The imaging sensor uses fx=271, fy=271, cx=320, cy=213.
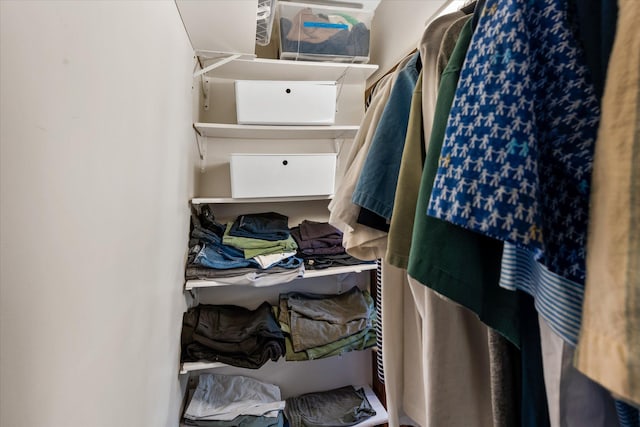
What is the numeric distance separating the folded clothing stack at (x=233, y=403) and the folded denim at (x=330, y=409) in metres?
0.11

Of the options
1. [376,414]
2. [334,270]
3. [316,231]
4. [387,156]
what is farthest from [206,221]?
[376,414]

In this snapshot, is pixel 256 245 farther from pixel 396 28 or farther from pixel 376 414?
pixel 396 28

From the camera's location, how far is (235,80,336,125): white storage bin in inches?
47.8

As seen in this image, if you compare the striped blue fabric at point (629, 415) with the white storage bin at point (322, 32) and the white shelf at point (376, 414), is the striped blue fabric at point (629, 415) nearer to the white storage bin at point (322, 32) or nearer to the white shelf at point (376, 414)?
the white shelf at point (376, 414)

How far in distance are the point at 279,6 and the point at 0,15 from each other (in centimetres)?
118

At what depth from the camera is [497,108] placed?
286 millimetres

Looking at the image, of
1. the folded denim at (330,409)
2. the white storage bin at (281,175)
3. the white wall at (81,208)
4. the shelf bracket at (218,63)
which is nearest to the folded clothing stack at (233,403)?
the folded denim at (330,409)

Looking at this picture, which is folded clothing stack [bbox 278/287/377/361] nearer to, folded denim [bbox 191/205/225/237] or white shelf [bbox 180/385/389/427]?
white shelf [bbox 180/385/389/427]

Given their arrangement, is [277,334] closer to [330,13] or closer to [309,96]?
[309,96]

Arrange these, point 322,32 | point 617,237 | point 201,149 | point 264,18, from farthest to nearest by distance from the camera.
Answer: point 201,149 → point 322,32 → point 264,18 → point 617,237

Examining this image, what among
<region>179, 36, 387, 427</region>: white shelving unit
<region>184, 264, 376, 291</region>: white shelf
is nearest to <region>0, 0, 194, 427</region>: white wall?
<region>184, 264, 376, 291</region>: white shelf

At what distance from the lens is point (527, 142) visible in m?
0.27

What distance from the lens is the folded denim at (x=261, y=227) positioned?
4.16 feet

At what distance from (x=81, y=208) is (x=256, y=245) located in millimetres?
804
